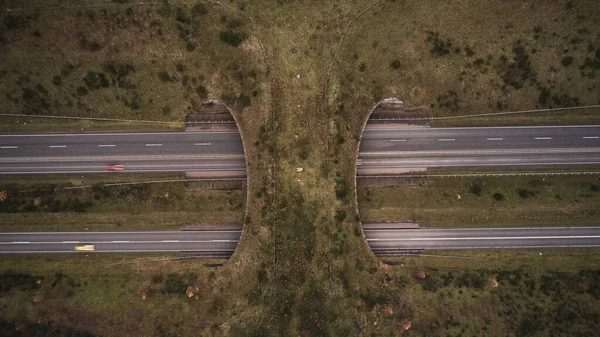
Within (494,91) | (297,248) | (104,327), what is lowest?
(104,327)

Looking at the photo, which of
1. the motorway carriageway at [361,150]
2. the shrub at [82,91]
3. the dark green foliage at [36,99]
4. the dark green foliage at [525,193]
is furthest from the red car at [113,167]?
the dark green foliage at [525,193]

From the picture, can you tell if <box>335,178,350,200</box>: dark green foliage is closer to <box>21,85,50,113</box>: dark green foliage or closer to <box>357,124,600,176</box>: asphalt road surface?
<box>357,124,600,176</box>: asphalt road surface

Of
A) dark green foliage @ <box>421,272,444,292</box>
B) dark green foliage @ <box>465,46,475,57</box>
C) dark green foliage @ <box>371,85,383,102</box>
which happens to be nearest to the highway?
dark green foliage @ <box>421,272,444,292</box>

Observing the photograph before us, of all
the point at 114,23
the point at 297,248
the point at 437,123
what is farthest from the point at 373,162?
the point at 114,23

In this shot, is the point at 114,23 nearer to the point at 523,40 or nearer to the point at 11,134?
the point at 11,134

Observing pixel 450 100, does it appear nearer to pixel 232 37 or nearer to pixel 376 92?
pixel 376 92

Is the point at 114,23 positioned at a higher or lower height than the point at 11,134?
higher
